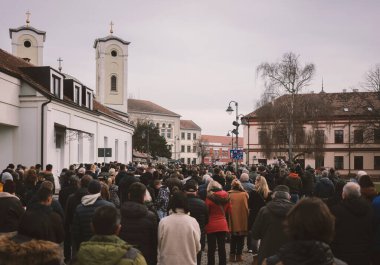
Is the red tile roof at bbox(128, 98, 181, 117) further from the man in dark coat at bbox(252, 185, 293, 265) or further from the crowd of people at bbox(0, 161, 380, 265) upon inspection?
the man in dark coat at bbox(252, 185, 293, 265)

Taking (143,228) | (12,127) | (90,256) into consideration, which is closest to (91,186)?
(143,228)

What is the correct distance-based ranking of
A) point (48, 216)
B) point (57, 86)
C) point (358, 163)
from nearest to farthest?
1. point (48, 216)
2. point (57, 86)
3. point (358, 163)

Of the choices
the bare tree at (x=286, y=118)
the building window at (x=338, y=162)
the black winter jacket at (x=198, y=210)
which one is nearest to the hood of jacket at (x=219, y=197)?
the black winter jacket at (x=198, y=210)

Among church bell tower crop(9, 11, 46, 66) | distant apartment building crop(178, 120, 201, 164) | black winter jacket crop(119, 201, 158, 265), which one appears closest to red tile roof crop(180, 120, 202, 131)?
distant apartment building crop(178, 120, 201, 164)

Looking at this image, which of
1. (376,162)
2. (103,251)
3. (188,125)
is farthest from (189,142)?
(103,251)

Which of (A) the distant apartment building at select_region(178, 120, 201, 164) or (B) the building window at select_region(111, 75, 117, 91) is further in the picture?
(A) the distant apartment building at select_region(178, 120, 201, 164)

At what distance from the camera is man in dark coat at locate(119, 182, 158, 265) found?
6645 mm

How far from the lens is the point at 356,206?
6715 millimetres

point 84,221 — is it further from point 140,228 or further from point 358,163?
point 358,163

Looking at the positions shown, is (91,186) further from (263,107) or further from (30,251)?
(263,107)

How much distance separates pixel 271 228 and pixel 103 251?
3.85 meters

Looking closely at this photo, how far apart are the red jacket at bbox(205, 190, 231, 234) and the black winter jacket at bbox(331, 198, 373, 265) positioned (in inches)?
135

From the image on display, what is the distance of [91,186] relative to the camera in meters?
8.13

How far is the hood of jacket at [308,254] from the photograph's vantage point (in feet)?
11.9
